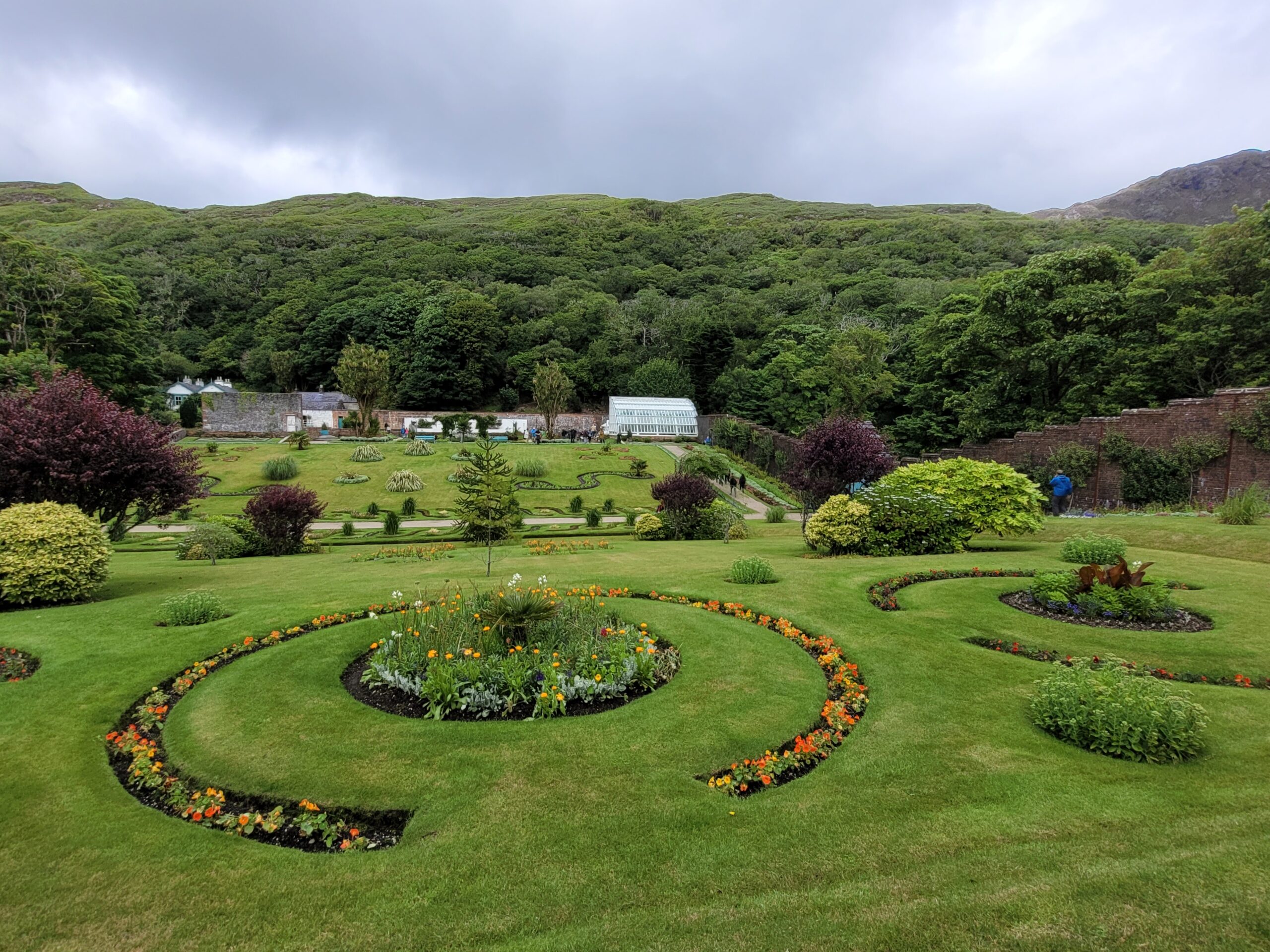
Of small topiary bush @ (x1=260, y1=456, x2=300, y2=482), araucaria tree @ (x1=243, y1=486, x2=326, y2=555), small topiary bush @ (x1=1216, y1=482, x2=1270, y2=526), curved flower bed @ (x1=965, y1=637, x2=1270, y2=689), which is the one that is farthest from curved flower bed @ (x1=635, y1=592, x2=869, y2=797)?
small topiary bush @ (x1=260, y1=456, x2=300, y2=482)

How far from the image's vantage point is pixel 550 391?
4800cm

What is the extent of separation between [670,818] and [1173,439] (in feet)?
77.5

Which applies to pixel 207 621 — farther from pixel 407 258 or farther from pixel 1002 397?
pixel 407 258

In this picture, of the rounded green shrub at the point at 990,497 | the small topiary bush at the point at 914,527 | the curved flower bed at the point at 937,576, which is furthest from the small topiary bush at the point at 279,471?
the curved flower bed at the point at 937,576

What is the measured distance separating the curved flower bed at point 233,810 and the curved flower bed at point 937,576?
7.20 m

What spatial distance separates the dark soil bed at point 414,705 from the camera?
531 cm

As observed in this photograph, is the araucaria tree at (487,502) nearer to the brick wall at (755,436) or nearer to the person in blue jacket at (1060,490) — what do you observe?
the person in blue jacket at (1060,490)

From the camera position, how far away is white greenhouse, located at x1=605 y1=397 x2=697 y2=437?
52.5 metres

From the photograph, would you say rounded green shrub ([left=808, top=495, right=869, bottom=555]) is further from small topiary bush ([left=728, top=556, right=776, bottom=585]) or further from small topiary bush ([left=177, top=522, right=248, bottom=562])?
small topiary bush ([left=177, top=522, right=248, bottom=562])

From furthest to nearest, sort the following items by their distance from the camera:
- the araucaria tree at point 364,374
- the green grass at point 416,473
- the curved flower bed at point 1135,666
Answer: the araucaria tree at point 364,374, the green grass at point 416,473, the curved flower bed at point 1135,666

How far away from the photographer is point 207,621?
783 centimetres

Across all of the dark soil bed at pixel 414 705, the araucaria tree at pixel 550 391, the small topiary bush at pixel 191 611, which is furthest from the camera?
the araucaria tree at pixel 550 391

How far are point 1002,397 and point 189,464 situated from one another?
113 feet

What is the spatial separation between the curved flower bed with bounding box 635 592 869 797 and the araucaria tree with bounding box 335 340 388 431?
43.7m
